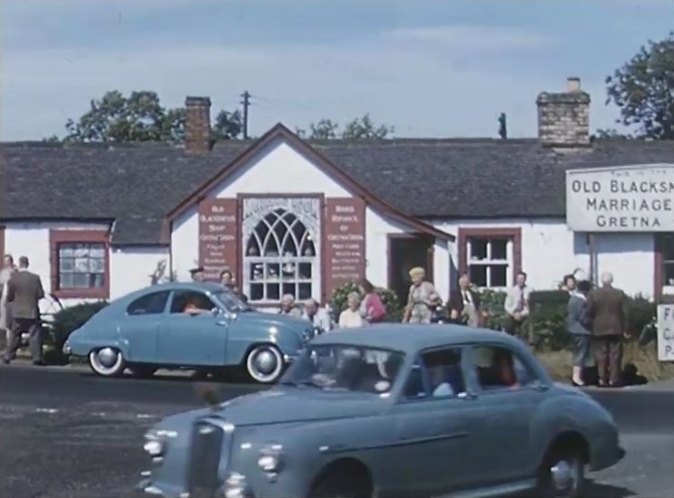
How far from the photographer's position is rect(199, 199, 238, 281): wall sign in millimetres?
33031

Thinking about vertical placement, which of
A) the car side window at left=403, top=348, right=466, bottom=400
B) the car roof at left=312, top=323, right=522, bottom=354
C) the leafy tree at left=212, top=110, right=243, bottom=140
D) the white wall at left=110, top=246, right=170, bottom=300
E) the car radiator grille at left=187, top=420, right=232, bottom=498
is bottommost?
the car radiator grille at left=187, top=420, right=232, bottom=498

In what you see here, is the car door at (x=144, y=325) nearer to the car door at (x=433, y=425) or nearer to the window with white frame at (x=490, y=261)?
the window with white frame at (x=490, y=261)

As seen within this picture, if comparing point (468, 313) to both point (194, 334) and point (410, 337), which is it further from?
point (410, 337)

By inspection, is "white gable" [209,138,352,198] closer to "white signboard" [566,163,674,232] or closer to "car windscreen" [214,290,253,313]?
"white signboard" [566,163,674,232]

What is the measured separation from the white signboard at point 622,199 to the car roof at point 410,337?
53.3 feet

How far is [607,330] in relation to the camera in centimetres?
2284

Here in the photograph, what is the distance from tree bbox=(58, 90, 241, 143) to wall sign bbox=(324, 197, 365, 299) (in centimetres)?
3098

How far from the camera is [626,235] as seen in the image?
32.8m

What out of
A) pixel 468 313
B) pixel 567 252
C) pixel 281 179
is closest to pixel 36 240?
pixel 281 179

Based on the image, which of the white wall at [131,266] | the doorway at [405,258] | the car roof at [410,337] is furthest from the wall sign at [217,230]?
the car roof at [410,337]

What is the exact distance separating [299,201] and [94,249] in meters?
4.77

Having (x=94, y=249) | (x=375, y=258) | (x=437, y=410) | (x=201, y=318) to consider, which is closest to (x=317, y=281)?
(x=375, y=258)

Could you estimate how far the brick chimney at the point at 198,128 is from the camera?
3679 cm

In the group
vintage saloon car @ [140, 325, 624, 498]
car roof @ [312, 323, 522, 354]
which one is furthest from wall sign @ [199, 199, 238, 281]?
car roof @ [312, 323, 522, 354]
